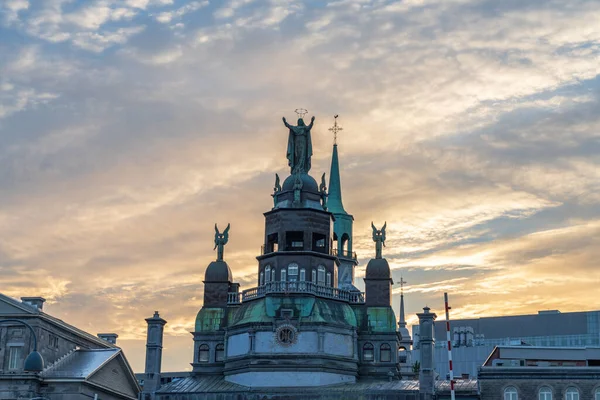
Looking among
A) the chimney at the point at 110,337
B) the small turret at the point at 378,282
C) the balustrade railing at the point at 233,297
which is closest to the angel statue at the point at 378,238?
the small turret at the point at 378,282

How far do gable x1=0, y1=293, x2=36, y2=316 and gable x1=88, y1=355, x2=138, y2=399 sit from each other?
8831 millimetres

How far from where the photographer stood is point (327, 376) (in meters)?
110

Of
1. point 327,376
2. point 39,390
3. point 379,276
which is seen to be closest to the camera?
point 39,390

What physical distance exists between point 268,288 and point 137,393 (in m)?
18.1

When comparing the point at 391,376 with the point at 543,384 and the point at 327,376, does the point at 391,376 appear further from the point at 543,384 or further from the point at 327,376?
the point at 543,384

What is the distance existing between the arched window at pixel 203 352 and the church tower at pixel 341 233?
43267 mm

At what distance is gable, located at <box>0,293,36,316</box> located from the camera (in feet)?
326

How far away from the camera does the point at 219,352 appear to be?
11938 centimetres

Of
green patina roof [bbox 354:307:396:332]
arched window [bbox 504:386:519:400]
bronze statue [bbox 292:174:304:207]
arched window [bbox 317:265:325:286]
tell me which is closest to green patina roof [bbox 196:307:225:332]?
arched window [bbox 317:265:325:286]

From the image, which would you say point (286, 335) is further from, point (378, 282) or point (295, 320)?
point (378, 282)

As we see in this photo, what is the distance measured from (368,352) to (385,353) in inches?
73.3

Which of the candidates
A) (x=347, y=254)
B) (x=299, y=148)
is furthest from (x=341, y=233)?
(x=299, y=148)

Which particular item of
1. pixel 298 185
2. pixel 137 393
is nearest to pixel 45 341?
pixel 137 393

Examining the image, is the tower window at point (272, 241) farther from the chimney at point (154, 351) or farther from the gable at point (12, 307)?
the gable at point (12, 307)
